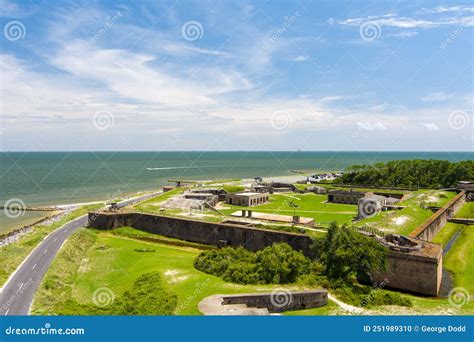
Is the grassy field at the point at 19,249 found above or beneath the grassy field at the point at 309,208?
beneath

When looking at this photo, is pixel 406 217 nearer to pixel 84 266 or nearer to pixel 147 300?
pixel 147 300

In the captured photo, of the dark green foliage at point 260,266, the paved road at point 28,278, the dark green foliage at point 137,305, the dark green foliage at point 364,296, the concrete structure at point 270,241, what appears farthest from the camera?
the concrete structure at point 270,241

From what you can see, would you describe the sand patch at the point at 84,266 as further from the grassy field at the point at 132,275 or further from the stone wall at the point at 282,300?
the stone wall at the point at 282,300

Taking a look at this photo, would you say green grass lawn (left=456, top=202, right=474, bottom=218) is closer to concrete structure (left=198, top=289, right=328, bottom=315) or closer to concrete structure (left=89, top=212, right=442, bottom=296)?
concrete structure (left=89, top=212, right=442, bottom=296)

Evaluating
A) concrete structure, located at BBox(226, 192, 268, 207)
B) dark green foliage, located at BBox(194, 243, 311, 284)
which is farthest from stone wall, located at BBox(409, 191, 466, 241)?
concrete structure, located at BBox(226, 192, 268, 207)

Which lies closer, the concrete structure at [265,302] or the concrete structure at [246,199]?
the concrete structure at [265,302]

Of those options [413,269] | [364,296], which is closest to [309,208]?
[413,269]

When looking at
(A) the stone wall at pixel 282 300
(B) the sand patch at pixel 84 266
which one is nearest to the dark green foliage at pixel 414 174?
(A) the stone wall at pixel 282 300
